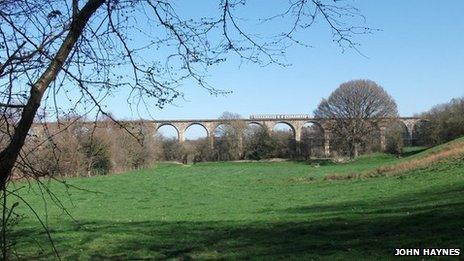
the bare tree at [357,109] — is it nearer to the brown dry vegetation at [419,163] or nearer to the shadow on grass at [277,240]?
the brown dry vegetation at [419,163]

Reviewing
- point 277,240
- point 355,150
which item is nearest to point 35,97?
point 277,240

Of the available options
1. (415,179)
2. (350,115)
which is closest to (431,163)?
(415,179)

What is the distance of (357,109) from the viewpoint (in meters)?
79.9

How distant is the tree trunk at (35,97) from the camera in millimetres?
3262

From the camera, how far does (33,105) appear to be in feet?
10.7

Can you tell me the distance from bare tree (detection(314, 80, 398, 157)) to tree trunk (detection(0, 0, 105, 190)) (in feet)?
259

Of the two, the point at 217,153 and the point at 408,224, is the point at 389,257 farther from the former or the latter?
the point at 217,153

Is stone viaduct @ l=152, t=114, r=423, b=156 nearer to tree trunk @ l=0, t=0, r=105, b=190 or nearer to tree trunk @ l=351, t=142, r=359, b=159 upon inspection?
tree trunk @ l=351, t=142, r=359, b=159

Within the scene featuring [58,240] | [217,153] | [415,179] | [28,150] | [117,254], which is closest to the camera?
[28,150]

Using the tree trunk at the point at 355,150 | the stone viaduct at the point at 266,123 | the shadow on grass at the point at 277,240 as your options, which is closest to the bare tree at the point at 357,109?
the tree trunk at the point at 355,150

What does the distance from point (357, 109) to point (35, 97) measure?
3130 inches

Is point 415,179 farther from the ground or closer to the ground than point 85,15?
closer to the ground

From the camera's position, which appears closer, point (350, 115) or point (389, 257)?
point (389, 257)

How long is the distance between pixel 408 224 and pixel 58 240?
813 centimetres
